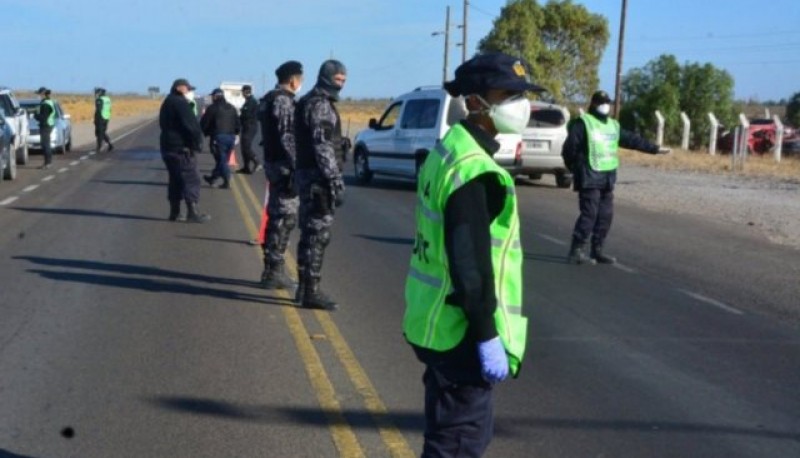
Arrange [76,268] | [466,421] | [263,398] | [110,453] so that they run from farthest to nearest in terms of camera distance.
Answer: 1. [76,268]
2. [263,398]
3. [110,453]
4. [466,421]

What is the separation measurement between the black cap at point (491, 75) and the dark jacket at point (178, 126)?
1069cm

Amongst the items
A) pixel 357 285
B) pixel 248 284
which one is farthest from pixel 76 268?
pixel 357 285

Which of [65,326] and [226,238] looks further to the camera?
[226,238]

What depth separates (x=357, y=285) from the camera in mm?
10289

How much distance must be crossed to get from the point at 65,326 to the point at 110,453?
3.04 meters

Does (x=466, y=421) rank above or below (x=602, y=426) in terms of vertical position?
above

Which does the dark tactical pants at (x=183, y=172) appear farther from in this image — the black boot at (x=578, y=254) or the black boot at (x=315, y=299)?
the black boot at (x=315, y=299)

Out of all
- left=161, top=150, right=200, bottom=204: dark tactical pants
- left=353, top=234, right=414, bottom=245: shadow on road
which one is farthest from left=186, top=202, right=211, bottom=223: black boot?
left=353, top=234, right=414, bottom=245: shadow on road

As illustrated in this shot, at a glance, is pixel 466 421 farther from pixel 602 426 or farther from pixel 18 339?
pixel 18 339

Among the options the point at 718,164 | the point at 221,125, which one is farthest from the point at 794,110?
the point at 221,125

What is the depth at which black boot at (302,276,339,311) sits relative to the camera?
8852mm

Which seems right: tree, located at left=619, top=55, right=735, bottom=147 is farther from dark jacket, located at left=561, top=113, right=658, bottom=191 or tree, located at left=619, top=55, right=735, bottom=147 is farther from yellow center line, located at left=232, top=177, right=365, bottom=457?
yellow center line, located at left=232, top=177, right=365, bottom=457

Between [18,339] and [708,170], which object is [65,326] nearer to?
[18,339]

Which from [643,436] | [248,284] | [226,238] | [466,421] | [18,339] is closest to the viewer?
[466,421]
